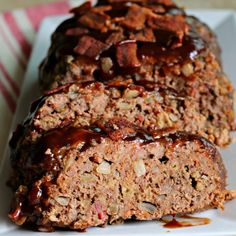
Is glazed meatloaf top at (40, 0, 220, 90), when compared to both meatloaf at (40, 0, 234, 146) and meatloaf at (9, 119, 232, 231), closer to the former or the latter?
meatloaf at (40, 0, 234, 146)

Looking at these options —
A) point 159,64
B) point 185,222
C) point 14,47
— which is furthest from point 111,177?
point 14,47

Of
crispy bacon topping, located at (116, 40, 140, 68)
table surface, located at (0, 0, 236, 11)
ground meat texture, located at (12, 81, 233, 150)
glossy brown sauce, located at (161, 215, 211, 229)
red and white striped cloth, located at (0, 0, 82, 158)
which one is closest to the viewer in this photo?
glossy brown sauce, located at (161, 215, 211, 229)

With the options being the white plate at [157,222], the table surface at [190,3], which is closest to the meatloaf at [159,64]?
the white plate at [157,222]

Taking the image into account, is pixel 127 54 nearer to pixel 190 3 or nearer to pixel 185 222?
pixel 185 222

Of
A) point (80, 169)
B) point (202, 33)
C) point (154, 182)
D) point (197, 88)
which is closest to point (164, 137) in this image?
point (154, 182)

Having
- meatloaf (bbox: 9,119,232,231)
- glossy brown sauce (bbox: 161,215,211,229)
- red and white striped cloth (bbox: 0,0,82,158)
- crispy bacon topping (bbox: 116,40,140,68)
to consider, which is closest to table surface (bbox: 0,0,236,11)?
red and white striped cloth (bbox: 0,0,82,158)

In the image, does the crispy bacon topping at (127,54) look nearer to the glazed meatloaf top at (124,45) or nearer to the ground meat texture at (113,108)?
the glazed meatloaf top at (124,45)
